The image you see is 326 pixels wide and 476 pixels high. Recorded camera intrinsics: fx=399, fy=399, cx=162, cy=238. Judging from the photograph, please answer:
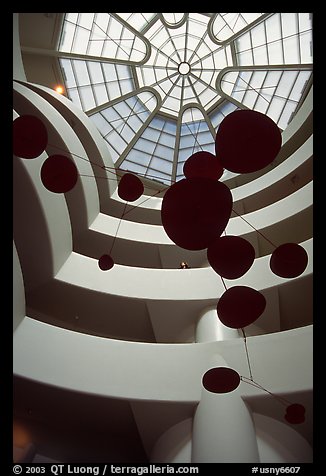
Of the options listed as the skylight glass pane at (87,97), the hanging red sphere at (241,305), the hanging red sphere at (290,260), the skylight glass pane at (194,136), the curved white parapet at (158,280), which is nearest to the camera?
the hanging red sphere at (241,305)

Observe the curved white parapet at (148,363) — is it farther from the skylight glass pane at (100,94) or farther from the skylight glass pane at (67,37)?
the skylight glass pane at (100,94)

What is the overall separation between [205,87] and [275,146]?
53.4 ft

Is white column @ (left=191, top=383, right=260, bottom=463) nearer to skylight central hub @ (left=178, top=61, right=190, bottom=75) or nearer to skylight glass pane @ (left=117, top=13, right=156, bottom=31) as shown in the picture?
skylight glass pane @ (left=117, top=13, right=156, bottom=31)

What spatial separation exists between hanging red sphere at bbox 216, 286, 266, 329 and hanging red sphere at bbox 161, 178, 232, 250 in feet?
4.88

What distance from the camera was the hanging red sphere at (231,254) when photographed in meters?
5.86

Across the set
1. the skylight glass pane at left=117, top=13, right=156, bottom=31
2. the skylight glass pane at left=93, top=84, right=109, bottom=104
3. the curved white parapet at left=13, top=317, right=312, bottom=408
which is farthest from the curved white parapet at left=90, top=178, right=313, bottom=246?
the skylight glass pane at left=117, top=13, right=156, bottom=31

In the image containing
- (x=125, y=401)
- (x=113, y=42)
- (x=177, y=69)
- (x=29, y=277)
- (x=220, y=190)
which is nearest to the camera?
(x=220, y=190)

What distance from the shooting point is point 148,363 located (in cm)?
866

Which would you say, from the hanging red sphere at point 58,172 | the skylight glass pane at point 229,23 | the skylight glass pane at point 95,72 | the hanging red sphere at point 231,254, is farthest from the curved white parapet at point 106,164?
the hanging red sphere at point 231,254

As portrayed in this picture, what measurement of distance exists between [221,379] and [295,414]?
5.64ft

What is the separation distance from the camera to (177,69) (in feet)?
63.0

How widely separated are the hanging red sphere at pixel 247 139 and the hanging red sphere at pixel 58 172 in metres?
2.73

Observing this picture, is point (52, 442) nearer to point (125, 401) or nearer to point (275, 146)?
point (125, 401)
